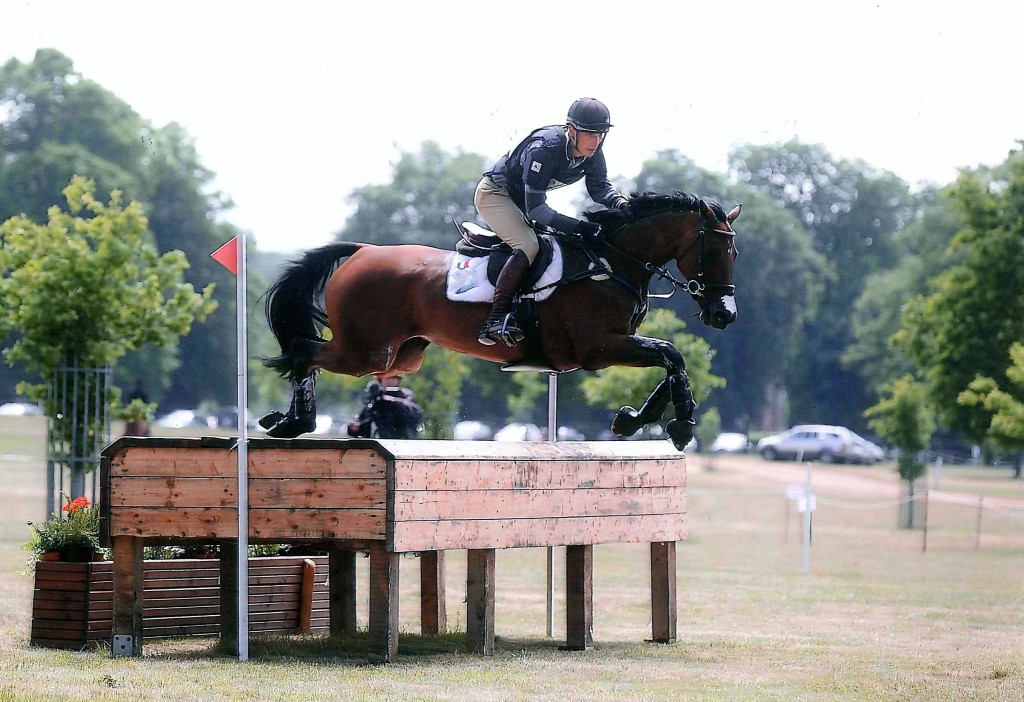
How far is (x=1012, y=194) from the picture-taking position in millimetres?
25031

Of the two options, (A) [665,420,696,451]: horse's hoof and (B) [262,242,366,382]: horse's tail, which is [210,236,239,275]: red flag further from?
(A) [665,420,696,451]: horse's hoof

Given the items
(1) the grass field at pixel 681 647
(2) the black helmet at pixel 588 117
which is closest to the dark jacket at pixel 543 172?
(2) the black helmet at pixel 588 117

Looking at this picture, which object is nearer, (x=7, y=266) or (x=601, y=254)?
(x=601, y=254)

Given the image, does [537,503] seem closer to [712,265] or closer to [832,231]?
[712,265]

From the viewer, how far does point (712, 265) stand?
296 inches

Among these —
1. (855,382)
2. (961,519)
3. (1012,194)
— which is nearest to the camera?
(1012,194)

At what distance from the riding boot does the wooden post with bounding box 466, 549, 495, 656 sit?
3.79 feet

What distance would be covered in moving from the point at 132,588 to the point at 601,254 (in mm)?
3077

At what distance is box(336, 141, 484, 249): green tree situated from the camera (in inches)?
2083

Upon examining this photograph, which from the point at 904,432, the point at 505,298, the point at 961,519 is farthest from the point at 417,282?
the point at 961,519

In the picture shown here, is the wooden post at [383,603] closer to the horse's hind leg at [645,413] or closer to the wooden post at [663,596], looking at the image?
the horse's hind leg at [645,413]

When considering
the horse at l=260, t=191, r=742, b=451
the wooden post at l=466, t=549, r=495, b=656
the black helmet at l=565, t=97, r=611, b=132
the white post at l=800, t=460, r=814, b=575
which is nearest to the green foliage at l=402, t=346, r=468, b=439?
the white post at l=800, t=460, r=814, b=575

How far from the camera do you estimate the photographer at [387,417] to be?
10508mm

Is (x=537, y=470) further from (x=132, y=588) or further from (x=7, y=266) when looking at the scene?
(x=7, y=266)
